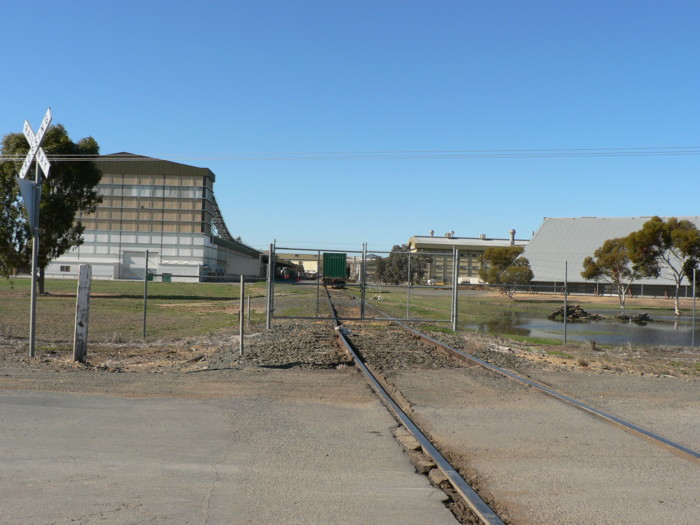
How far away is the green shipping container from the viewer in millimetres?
20547

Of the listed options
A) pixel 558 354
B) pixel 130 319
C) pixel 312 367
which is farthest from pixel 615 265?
pixel 312 367

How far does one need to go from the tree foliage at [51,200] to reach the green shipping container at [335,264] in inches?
947

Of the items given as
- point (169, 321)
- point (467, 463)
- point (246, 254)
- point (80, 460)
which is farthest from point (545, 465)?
point (246, 254)

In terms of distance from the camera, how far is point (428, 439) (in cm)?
687

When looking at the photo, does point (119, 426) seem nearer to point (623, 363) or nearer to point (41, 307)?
point (623, 363)

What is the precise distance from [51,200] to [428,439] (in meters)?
38.6

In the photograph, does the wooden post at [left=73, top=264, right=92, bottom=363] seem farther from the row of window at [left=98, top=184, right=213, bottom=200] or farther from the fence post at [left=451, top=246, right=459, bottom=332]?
the row of window at [left=98, top=184, right=213, bottom=200]

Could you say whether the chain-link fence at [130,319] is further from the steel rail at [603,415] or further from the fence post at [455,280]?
the fence post at [455,280]

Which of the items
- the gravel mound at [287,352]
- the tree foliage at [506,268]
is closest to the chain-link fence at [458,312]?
the gravel mound at [287,352]

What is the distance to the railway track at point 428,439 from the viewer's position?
16.2 feet

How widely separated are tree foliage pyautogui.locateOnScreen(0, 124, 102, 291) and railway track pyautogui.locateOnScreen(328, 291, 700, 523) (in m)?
29.2

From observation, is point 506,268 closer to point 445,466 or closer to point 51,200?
point 51,200

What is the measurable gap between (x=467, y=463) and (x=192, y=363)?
799 centimetres

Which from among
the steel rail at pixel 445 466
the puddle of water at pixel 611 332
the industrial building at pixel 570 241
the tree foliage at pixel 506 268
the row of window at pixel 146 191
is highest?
the row of window at pixel 146 191
